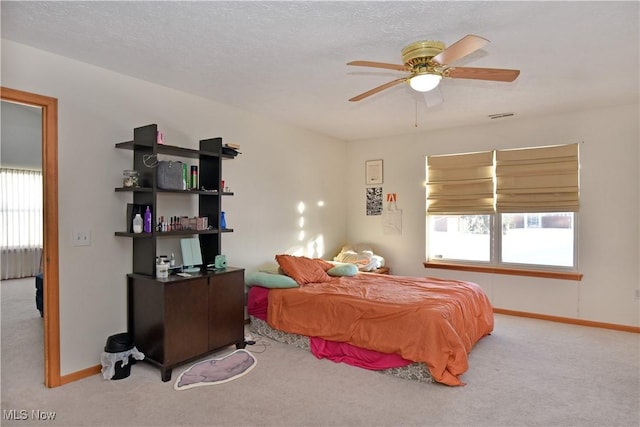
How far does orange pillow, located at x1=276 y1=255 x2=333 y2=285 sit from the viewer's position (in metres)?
4.05

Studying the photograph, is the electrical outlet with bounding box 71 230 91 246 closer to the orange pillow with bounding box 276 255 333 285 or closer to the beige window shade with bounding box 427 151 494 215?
the orange pillow with bounding box 276 255 333 285

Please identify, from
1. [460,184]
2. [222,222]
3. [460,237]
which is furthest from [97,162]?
[460,237]

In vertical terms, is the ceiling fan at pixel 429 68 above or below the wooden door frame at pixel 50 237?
above

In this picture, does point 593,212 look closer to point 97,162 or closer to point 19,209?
point 97,162

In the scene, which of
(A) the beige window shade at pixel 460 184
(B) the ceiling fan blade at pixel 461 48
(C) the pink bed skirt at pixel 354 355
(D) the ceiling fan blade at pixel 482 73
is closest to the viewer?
(B) the ceiling fan blade at pixel 461 48

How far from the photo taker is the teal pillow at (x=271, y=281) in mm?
3830

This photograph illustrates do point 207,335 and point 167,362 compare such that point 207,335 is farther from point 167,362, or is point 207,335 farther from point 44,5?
point 44,5

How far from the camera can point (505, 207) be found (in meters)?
4.84

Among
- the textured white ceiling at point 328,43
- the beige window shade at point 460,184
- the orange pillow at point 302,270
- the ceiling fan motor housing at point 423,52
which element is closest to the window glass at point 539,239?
the beige window shade at point 460,184

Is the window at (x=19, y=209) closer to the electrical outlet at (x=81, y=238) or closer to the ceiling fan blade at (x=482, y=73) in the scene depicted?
the electrical outlet at (x=81, y=238)

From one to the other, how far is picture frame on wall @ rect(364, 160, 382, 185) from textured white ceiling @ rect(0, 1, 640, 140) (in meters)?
1.93

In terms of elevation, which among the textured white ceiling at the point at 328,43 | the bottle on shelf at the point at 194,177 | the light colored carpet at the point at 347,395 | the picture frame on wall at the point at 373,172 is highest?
the textured white ceiling at the point at 328,43

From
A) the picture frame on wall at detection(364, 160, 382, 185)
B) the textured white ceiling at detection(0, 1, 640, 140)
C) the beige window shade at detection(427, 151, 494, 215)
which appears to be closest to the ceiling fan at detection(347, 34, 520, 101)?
the textured white ceiling at detection(0, 1, 640, 140)

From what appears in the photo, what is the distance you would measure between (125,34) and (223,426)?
8.60 ft
